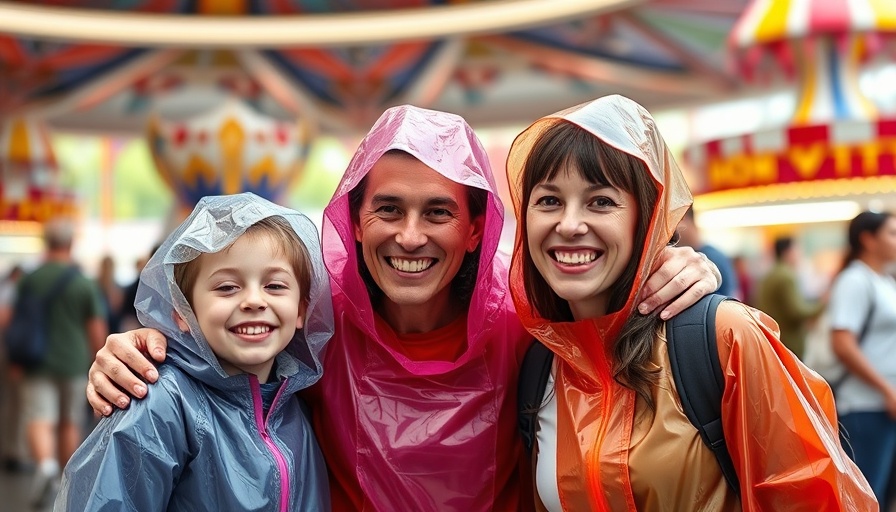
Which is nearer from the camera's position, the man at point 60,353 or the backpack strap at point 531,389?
the backpack strap at point 531,389

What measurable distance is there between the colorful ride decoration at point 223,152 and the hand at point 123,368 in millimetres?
7176

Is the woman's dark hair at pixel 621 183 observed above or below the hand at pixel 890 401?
above

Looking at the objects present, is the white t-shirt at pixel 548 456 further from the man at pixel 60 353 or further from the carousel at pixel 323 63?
the carousel at pixel 323 63

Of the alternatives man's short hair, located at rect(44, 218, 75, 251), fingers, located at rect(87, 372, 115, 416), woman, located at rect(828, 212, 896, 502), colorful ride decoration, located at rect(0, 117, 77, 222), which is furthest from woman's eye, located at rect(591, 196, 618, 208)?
colorful ride decoration, located at rect(0, 117, 77, 222)

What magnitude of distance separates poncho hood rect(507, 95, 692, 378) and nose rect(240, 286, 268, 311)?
490mm

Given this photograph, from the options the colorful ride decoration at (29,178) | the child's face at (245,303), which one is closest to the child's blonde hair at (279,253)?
the child's face at (245,303)

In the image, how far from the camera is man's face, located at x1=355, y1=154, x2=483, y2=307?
1.96 meters

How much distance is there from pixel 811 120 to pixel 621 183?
7.80 meters

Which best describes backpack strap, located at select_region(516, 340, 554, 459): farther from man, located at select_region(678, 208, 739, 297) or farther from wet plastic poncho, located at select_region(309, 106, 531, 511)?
man, located at select_region(678, 208, 739, 297)

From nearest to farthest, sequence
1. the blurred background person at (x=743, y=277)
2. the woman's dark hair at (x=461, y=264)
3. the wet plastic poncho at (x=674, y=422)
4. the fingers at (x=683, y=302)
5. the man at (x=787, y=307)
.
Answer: the wet plastic poncho at (x=674, y=422) < the fingers at (x=683, y=302) < the woman's dark hair at (x=461, y=264) < the man at (x=787, y=307) < the blurred background person at (x=743, y=277)

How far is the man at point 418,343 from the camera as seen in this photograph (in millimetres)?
1953

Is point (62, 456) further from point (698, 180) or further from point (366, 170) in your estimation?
point (698, 180)

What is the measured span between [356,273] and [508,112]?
13.3m

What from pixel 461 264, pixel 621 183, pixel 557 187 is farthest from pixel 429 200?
pixel 621 183
